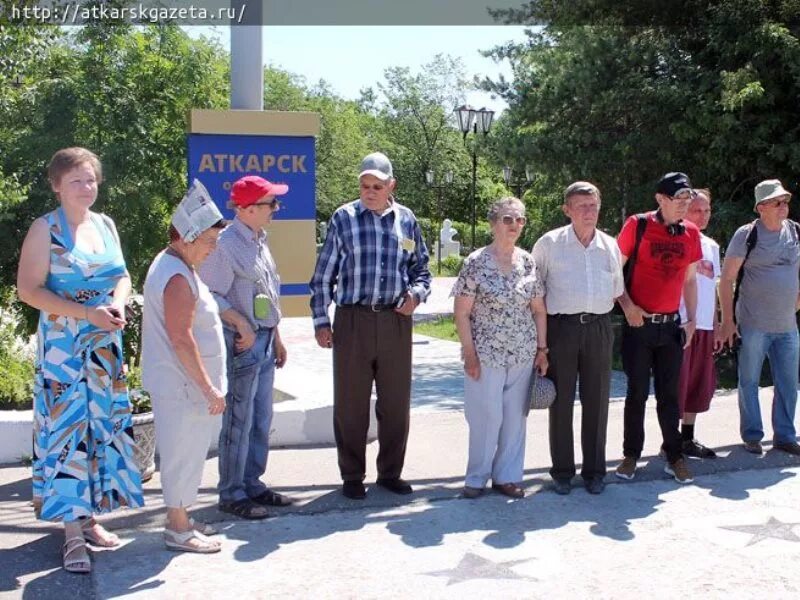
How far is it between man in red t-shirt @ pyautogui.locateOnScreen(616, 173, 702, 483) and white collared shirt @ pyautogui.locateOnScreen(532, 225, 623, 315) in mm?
290

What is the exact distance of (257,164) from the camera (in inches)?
255

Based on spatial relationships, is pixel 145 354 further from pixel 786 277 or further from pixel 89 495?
pixel 786 277

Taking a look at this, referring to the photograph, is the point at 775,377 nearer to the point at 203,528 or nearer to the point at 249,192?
the point at 249,192

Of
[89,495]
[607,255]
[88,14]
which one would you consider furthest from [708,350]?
[88,14]

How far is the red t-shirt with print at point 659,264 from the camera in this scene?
230 inches

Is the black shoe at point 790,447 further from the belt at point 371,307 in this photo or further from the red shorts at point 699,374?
the belt at point 371,307

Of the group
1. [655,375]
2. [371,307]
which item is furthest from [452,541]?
[655,375]

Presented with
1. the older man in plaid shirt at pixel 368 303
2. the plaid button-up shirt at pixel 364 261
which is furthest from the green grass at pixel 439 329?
the plaid button-up shirt at pixel 364 261

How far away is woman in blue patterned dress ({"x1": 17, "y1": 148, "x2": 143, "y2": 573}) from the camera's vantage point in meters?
4.34

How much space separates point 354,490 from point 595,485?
1483 mm

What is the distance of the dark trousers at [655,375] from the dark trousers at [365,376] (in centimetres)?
→ 149

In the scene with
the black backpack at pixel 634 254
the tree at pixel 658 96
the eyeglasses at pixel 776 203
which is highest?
the tree at pixel 658 96

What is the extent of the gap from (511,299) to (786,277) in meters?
2.32

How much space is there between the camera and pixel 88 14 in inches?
308
